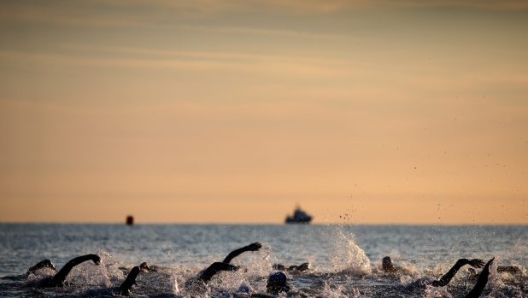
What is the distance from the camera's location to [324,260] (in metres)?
60.4

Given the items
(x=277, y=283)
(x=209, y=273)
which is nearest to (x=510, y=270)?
(x=277, y=283)

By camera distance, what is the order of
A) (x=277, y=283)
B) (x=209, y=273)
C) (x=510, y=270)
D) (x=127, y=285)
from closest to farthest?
(x=127, y=285)
(x=277, y=283)
(x=209, y=273)
(x=510, y=270)

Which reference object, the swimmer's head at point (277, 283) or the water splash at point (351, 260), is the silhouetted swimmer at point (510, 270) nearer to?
the water splash at point (351, 260)

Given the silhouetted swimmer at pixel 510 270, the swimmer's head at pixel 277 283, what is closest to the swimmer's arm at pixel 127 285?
the swimmer's head at pixel 277 283

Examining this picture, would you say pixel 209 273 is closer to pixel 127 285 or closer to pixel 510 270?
pixel 127 285

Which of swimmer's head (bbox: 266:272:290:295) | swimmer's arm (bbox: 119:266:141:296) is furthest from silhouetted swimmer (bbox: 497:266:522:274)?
swimmer's arm (bbox: 119:266:141:296)

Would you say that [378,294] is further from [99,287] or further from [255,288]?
[99,287]

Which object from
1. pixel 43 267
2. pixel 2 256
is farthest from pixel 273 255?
pixel 43 267

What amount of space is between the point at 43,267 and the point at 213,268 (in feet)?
27.9

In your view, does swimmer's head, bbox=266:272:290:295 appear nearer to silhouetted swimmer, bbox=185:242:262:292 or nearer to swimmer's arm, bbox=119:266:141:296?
silhouetted swimmer, bbox=185:242:262:292

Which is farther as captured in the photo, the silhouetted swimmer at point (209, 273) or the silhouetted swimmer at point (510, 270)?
the silhouetted swimmer at point (510, 270)

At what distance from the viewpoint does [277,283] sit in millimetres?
36094

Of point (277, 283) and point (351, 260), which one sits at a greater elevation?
point (351, 260)

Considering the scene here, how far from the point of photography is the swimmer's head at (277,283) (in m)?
36.0
